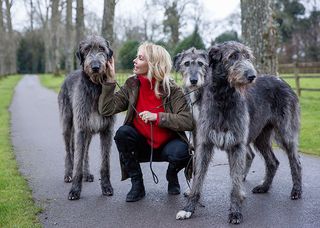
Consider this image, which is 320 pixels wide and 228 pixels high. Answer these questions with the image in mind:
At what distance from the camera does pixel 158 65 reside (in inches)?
237

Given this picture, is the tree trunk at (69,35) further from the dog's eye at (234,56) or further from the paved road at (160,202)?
the dog's eye at (234,56)

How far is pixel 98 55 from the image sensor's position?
230 inches

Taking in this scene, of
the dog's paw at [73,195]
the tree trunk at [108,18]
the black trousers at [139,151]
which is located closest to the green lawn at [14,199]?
the dog's paw at [73,195]

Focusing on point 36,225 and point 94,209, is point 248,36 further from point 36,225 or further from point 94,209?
point 36,225

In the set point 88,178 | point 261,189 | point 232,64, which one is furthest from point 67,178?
point 232,64

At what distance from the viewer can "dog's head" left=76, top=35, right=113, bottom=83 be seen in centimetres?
576

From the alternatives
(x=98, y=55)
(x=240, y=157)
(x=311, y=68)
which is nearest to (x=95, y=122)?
(x=98, y=55)

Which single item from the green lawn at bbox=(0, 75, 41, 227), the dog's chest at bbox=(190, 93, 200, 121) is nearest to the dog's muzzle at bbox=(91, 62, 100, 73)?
the dog's chest at bbox=(190, 93, 200, 121)

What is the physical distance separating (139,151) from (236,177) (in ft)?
4.98

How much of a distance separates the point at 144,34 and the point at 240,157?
57.0 meters

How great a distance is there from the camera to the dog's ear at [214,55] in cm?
516

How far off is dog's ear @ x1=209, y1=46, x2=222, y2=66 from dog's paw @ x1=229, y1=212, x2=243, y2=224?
1643 millimetres

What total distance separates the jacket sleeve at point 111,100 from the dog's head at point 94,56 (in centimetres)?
17

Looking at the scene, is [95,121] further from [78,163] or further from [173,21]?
[173,21]
